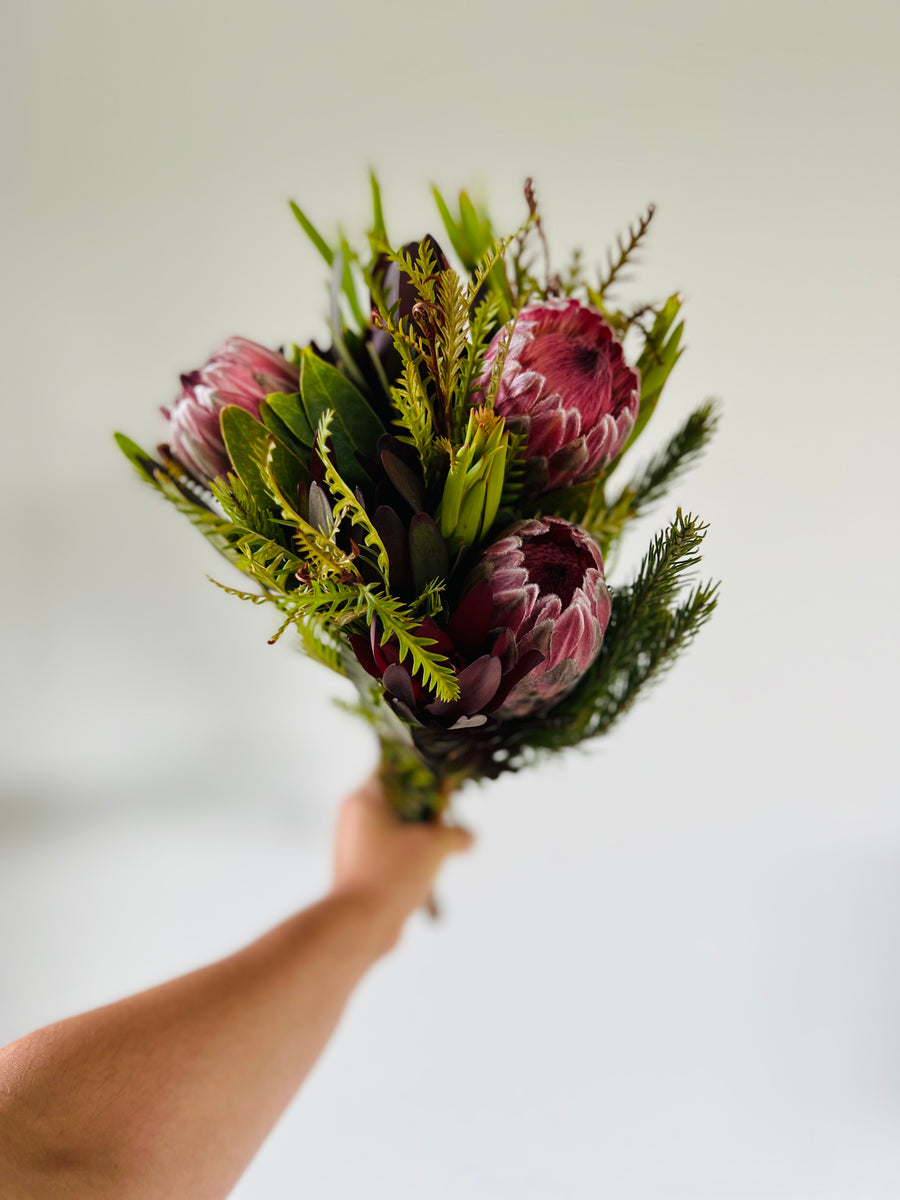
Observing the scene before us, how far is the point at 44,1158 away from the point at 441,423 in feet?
1.35

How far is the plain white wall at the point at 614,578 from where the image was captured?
34.6 inches

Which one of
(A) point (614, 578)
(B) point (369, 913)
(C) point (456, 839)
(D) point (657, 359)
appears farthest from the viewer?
(A) point (614, 578)

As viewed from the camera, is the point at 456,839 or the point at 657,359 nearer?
the point at 657,359

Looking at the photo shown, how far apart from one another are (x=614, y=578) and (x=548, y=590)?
64 cm

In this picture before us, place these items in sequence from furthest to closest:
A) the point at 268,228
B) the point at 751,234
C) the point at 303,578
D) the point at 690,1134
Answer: the point at 268,228
the point at 751,234
the point at 690,1134
the point at 303,578

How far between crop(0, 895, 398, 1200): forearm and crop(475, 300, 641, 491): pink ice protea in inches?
15.5

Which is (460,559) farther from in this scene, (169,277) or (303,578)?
(169,277)

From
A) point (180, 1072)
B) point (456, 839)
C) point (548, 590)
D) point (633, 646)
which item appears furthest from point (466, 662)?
point (456, 839)

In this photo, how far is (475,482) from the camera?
1.21 feet

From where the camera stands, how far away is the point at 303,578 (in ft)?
1.19

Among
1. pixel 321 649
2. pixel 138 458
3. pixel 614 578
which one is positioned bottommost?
pixel 614 578

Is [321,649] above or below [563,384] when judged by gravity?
below

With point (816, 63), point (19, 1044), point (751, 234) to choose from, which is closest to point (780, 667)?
point (751, 234)

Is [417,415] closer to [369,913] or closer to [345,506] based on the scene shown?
[345,506]
